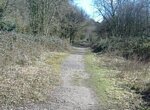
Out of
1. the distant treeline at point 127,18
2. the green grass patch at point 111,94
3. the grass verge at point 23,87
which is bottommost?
the green grass patch at point 111,94

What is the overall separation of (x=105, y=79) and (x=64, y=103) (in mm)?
6596

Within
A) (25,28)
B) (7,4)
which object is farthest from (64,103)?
(25,28)

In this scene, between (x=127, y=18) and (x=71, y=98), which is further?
(x=127, y=18)

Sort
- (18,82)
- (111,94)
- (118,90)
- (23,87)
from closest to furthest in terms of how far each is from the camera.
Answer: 1. (23,87)
2. (18,82)
3. (111,94)
4. (118,90)

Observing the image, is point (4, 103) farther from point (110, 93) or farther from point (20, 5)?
point (20, 5)

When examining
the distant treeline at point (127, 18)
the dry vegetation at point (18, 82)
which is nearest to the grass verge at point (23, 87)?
the dry vegetation at point (18, 82)

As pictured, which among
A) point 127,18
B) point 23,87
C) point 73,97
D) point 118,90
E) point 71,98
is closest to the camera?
point 71,98

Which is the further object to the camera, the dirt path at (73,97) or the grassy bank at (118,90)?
the grassy bank at (118,90)

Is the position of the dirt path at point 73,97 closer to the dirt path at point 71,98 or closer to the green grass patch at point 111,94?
the dirt path at point 71,98

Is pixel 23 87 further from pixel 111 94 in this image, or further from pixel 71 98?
pixel 111 94

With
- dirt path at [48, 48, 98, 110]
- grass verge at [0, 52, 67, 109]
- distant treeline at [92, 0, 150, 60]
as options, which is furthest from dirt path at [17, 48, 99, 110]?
distant treeline at [92, 0, 150, 60]

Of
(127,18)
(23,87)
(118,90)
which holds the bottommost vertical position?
(118,90)

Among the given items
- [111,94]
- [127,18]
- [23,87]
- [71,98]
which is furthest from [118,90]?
[127,18]

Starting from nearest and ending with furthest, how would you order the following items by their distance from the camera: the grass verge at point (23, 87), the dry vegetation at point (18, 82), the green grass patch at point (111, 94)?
1. the grass verge at point (23, 87)
2. the dry vegetation at point (18, 82)
3. the green grass patch at point (111, 94)
